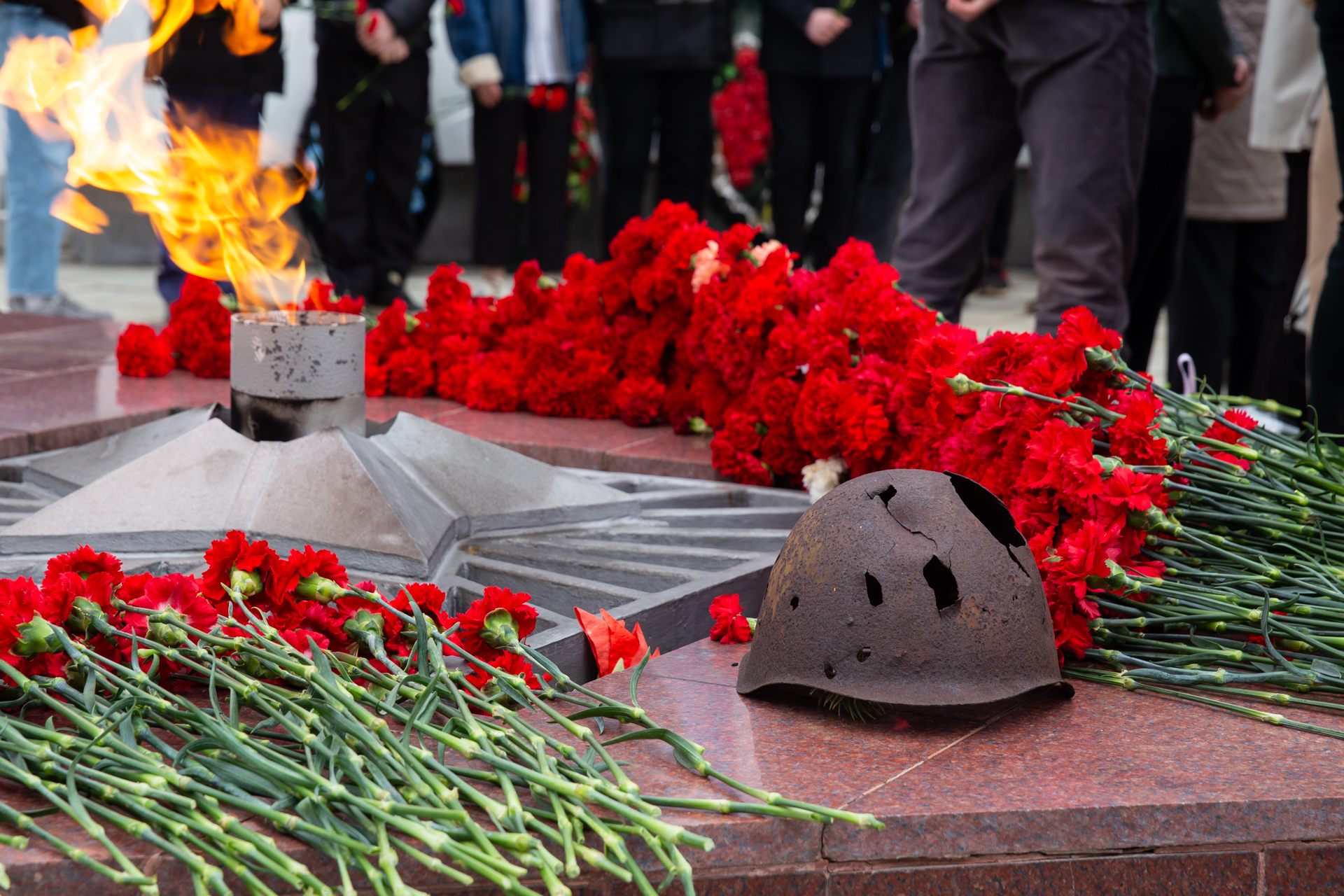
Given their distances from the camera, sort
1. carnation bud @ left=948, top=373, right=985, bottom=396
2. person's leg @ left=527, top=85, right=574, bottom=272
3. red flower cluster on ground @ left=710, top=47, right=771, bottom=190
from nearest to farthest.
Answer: carnation bud @ left=948, top=373, right=985, bottom=396
person's leg @ left=527, top=85, right=574, bottom=272
red flower cluster on ground @ left=710, top=47, right=771, bottom=190

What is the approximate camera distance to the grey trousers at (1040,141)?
3.71m

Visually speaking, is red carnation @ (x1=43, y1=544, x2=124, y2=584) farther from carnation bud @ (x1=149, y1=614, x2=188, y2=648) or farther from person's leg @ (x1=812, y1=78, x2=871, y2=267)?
person's leg @ (x1=812, y1=78, x2=871, y2=267)

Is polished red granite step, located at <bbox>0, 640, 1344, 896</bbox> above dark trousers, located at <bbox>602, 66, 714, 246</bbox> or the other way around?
the other way around

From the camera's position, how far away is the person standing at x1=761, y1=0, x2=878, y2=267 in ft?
20.9

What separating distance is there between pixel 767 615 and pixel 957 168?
2.43 meters

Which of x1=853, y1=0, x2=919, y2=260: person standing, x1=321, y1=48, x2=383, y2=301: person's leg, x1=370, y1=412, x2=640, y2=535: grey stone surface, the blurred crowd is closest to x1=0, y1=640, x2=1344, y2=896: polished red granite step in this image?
x1=370, y1=412, x2=640, y2=535: grey stone surface

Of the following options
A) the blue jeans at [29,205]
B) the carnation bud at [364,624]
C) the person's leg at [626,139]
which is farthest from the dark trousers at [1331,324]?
the blue jeans at [29,205]

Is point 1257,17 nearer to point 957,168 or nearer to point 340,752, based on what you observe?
point 957,168

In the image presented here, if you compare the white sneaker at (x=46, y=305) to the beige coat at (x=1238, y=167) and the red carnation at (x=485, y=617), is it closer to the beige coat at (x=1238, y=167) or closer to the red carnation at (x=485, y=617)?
the beige coat at (x=1238, y=167)

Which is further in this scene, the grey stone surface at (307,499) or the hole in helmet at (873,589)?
the grey stone surface at (307,499)

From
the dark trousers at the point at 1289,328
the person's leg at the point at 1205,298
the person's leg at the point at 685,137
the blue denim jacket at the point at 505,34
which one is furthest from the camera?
the person's leg at the point at 685,137

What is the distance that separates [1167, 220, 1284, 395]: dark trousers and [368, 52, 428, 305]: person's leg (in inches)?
138

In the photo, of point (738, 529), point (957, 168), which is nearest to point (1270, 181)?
point (957, 168)

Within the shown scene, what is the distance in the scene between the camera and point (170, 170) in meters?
2.92
